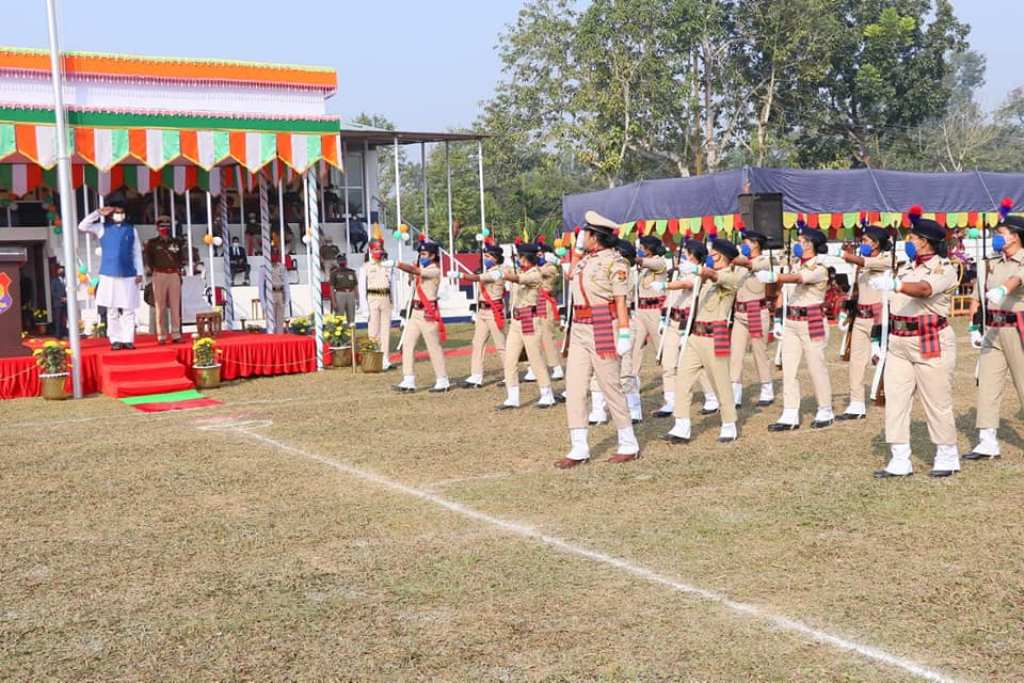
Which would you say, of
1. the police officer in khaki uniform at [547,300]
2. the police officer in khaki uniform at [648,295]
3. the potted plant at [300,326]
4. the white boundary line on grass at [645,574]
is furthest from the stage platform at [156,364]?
the police officer in khaki uniform at [648,295]

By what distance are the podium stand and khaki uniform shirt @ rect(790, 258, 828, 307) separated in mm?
10031

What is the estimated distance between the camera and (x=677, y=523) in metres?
7.03

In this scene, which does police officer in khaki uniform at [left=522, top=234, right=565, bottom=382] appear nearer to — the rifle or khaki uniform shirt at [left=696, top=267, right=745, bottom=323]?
khaki uniform shirt at [left=696, top=267, right=745, bottom=323]

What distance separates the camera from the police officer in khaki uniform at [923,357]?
805 centimetres

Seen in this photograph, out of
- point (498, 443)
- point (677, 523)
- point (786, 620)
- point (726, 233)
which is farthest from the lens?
point (726, 233)

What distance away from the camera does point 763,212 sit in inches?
845

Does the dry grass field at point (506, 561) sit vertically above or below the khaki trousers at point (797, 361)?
below

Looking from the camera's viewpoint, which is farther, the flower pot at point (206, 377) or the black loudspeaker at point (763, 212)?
the black loudspeaker at point (763, 212)

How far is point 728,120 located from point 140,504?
3923cm

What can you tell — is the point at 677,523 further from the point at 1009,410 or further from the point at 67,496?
the point at 1009,410

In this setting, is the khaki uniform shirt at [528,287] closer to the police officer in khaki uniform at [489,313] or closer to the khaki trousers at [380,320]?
the police officer in khaki uniform at [489,313]

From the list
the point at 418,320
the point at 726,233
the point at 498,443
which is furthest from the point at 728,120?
the point at 498,443

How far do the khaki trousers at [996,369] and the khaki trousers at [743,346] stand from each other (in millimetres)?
3232

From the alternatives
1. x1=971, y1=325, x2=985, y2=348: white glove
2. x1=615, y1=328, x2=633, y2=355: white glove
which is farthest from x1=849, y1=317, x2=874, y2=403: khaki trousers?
x1=615, y1=328, x2=633, y2=355: white glove
